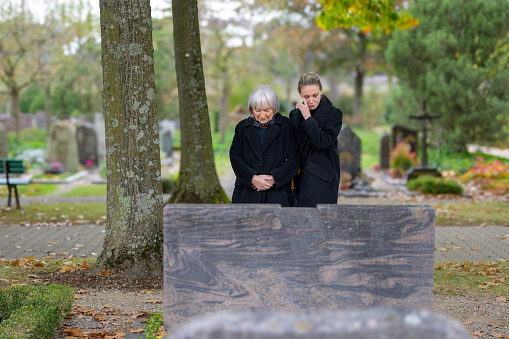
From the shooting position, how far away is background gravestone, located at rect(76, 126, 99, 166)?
21.8m

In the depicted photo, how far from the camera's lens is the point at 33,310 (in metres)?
4.09

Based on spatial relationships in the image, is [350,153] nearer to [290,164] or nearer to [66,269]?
[66,269]

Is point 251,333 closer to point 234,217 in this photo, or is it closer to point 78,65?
point 234,217

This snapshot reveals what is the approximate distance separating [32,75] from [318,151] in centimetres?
2414

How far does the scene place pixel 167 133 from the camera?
25234 mm

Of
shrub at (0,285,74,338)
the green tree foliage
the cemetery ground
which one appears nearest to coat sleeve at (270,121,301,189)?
the cemetery ground

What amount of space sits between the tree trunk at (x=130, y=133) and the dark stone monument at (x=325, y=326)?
4269 mm

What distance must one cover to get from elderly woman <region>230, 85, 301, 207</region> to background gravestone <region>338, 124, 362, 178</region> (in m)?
11.6

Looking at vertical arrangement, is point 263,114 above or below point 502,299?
above

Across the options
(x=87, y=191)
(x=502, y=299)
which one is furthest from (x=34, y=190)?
(x=502, y=299)

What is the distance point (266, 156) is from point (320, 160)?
0.46m

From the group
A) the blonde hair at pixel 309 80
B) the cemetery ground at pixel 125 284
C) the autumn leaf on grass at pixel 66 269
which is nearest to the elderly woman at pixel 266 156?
the blonde hair at pixel 309 80

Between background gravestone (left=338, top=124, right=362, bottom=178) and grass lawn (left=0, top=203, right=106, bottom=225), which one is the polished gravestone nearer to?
grass lawn (left=0, top=203, right=106, bottom=225)

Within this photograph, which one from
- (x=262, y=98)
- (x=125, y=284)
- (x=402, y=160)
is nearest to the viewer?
(x=262, y=98)
